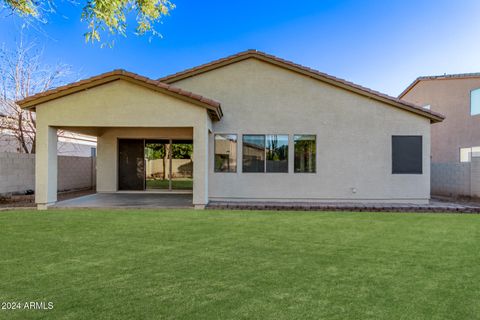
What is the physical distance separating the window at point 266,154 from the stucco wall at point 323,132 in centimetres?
22

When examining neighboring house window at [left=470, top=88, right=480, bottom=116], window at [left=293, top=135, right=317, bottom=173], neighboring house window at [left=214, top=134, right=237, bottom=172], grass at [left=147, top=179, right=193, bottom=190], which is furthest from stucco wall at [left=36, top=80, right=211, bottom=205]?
neighboring house window at [left=470, top=88, right=480, bottom=116]

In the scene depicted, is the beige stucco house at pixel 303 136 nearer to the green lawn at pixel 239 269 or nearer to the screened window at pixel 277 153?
the screened window at pixel 277 153

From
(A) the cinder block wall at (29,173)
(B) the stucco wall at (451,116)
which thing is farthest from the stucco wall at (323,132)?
(B) the stucco wall at (451,116)

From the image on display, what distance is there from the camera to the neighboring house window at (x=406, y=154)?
1238cm

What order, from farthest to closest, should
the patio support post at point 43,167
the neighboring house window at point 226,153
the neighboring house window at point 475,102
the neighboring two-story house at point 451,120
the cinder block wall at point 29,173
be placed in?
the neighboring house window at point 475,102 → the neighboring two-story house at point 451,120 → the neighboring house window at point 226,153 → the cinder block wall at point 29,173 → the patio support post at point 43,167

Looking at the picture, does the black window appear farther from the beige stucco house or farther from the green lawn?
the green lawn

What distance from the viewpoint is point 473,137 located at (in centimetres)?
1812

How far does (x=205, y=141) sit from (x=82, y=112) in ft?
14.0

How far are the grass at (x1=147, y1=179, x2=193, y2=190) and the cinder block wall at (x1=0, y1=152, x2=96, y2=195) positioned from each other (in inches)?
154

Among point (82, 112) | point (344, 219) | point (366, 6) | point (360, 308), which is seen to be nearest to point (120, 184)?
point (82, 112)

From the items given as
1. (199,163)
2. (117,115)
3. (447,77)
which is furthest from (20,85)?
(447,77)

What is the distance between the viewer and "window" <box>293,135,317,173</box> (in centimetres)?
1259

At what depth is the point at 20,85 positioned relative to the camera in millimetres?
16938

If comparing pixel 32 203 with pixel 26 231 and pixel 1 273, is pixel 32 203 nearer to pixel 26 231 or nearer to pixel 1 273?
pixel 26 231
